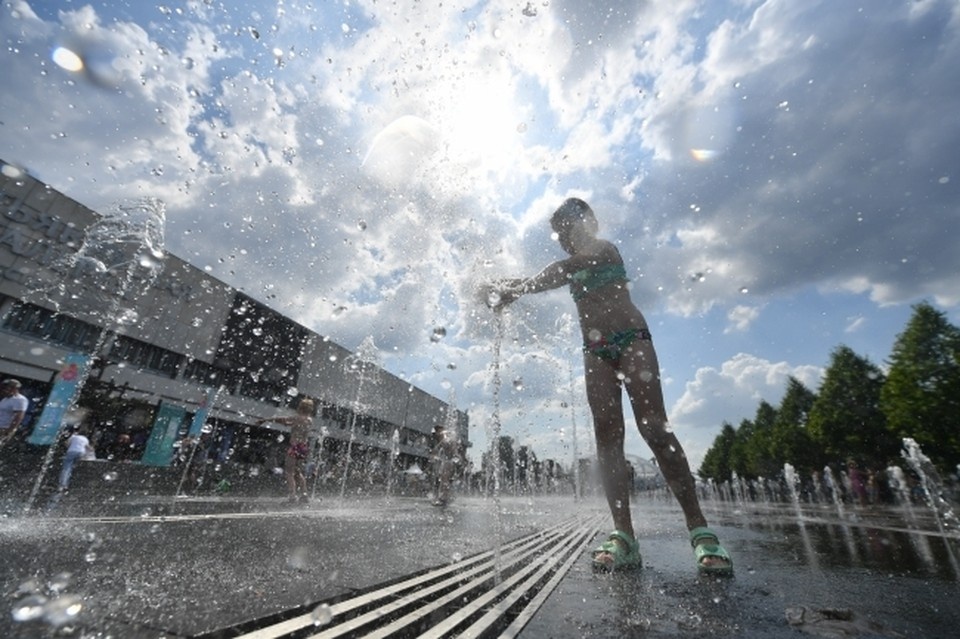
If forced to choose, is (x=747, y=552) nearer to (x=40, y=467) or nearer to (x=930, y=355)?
(x=40, y=467)

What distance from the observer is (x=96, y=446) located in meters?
20.1

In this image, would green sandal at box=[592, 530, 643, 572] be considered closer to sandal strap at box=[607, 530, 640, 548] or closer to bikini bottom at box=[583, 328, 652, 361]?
sandal strap at box=[607, 530, 640, 548]

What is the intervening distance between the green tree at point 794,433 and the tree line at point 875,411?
3.0 inches

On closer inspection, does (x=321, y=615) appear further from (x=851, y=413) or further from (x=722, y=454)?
(x=722, y=454)

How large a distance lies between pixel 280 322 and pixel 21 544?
4165cm

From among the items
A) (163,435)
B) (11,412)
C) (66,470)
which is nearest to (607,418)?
(11,412)

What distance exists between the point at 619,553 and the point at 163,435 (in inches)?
1096

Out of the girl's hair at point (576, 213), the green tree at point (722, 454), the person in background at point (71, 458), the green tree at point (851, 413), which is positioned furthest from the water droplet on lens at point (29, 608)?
the green tree at point (722, 454)

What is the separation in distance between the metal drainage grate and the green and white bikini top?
5.97ft

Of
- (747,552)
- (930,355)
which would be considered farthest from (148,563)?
(930,355)

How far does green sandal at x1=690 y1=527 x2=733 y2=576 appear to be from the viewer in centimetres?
218

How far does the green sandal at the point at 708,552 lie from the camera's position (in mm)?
2178

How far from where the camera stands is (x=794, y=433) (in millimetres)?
40344

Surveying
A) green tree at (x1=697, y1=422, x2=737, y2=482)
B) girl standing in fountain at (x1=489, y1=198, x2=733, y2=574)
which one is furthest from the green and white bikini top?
green tree at (x1=697, y1=422, x2=737, y2=482)
